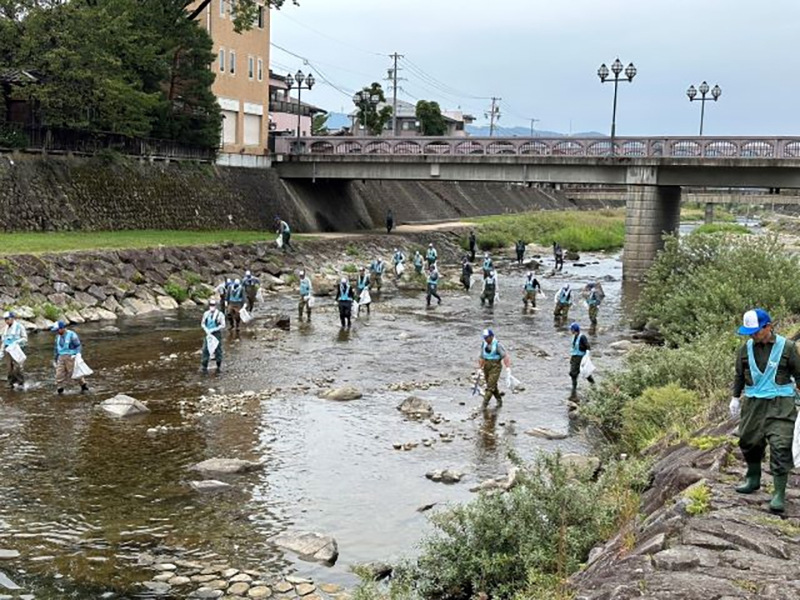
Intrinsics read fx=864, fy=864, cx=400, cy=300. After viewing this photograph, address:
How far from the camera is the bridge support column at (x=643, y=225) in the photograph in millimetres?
47438

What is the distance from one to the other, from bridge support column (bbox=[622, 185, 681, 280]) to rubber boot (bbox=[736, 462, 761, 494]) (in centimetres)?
3852

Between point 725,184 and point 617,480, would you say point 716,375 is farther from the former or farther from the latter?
point 725,184

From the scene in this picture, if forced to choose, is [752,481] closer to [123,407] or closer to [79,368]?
[123,407]

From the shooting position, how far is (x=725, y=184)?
45.2m

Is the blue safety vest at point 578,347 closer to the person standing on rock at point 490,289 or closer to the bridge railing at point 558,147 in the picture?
the person standing on rock at point 490,289

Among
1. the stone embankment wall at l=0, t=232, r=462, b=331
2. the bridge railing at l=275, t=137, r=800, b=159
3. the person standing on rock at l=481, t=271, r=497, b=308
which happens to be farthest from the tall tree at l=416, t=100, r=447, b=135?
the person standing on rock at l=481, t=271, r=497, b=308

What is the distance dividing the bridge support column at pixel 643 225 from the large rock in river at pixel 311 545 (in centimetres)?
3823

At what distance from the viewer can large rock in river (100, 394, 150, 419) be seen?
18562 millimetres

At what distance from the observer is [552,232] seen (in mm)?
73188

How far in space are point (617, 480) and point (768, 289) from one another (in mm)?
14502

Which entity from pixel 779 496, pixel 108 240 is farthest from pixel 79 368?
pixel 108 240

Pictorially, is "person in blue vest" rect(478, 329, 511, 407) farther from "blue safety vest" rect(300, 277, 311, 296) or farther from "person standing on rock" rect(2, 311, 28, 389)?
"blue safety vest" rect(300, 277, 311, 296)

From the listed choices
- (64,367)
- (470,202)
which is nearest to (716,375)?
(64,367)

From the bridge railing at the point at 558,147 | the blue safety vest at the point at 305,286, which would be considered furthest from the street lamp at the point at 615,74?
the blue safety vest at the point at 305,286
